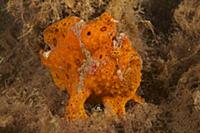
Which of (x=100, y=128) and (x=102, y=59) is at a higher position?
(x=102, y=59)

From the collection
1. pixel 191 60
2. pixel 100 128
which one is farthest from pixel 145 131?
pixel 191 60

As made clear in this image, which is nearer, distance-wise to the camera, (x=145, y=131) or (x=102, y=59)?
(x=145, y=131)

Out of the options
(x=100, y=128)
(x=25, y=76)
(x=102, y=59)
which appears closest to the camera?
(x=100, y=128)

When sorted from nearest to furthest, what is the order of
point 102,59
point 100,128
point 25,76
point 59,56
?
point 100,128
point 102,59
point 59,56
point 25,76

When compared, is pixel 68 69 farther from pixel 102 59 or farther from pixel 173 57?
pixel 173 57

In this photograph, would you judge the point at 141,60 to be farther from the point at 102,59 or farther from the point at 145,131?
the point at 145,131

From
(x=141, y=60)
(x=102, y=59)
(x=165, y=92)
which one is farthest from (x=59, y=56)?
(x=165, y=92)

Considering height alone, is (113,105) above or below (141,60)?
below
